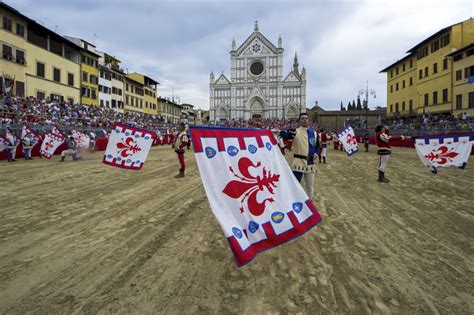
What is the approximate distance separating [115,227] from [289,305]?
130 inches

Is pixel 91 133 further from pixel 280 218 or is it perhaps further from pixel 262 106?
pixel 262 106

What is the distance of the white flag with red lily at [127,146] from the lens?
8.05m

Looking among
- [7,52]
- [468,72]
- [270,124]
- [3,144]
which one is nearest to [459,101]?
[468,72]

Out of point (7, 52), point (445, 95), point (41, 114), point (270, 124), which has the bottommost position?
point (41, 114)

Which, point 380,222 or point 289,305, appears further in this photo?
point 380,222

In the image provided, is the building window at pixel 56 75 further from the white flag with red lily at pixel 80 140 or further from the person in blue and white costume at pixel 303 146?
the person in blue and white costume at pixel 303 146

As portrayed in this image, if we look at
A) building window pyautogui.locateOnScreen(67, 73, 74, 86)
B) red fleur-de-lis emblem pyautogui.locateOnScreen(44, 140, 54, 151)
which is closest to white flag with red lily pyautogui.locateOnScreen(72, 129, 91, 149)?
red fleur-de-lis emblem pyautogui.locateOnScreen(44, 140, 54, 151)

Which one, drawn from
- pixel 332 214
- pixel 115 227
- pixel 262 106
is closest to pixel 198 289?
pixel 115 227

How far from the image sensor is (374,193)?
728 cm

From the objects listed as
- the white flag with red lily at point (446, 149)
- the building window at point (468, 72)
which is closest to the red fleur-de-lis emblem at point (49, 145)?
the white flag with red lily at point (446, 149)

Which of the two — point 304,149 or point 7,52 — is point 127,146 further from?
point 7,52

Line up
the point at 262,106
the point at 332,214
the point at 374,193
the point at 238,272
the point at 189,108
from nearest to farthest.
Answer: the point at 238,272 < the point at 332,214 < the point at 374,193 < the point at 262,106 < the point at 189,108

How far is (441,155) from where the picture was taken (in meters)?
8.52

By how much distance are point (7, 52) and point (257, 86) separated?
2133 inches
